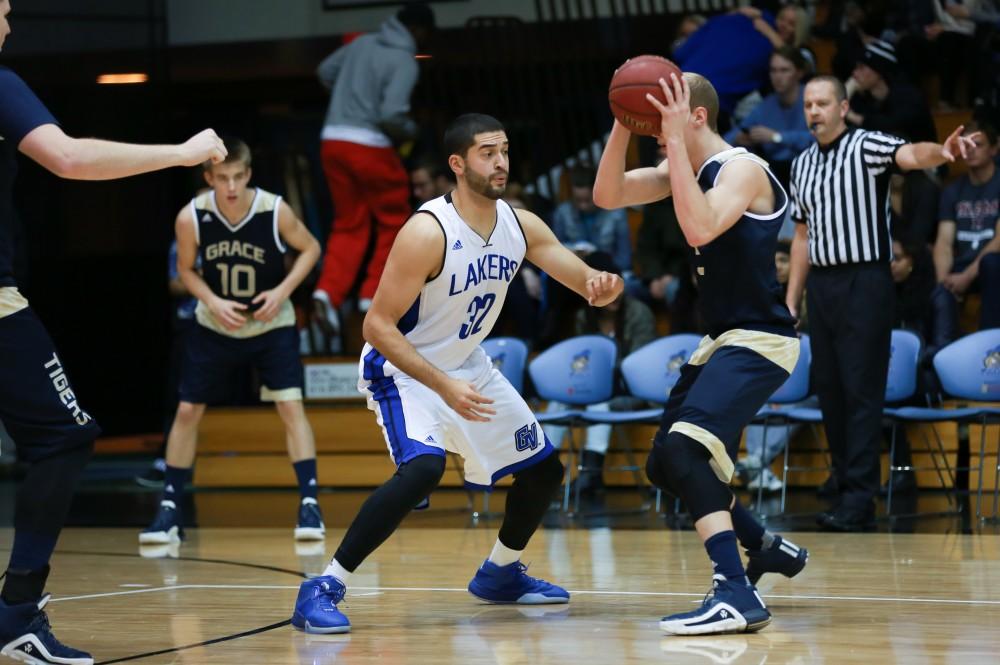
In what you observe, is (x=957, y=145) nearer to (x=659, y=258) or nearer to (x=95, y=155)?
(x=95, y=155)

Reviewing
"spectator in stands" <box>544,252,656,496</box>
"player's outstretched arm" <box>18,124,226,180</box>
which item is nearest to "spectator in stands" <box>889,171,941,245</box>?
"spectator in stands" <box>544,252,656,496</box>

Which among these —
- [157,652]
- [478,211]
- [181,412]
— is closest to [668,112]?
[478,211]

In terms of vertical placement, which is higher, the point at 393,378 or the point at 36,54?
the point at 36,54

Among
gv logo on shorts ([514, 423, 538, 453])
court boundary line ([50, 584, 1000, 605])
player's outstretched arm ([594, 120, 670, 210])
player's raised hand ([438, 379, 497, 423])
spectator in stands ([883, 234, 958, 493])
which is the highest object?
player's outstretched arm ([594, 120, 670, 210])

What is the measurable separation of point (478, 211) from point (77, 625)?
6.55 feet

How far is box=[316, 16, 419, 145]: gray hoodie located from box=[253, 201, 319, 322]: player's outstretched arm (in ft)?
10.4

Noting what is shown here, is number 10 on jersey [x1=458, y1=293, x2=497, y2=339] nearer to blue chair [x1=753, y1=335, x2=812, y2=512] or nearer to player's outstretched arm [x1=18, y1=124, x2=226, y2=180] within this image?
player's outstretched arm [x1=18, y1=124, x2=226, y2=180]

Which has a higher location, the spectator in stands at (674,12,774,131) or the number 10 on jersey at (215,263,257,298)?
the spectator in stands at (674,12,774,131)

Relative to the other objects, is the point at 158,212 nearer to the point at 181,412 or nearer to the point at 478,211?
the point at 181,412

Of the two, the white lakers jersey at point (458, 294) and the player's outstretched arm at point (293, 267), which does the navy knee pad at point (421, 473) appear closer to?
the white lakers jersey at point (458, 294)

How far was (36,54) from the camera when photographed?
1132 centimetres

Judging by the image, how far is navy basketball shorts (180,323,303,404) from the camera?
7328 millimetres

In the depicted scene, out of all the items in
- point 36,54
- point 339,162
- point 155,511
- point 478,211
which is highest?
point 36,54

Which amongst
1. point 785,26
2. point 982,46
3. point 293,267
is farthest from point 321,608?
point 982,46
